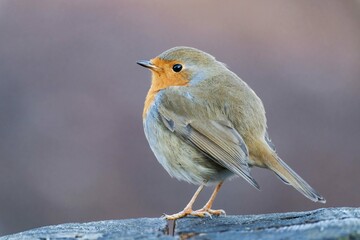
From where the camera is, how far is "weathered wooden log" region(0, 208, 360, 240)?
357 cm

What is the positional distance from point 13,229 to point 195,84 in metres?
3.40

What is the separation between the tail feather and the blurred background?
287 cm

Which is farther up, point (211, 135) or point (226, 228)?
point (211, 135)

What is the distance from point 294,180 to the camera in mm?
4668

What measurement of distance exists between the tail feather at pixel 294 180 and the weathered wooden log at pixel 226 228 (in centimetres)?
48

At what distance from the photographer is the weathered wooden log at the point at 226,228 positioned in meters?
3.57

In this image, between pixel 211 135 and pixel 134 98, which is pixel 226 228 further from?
pixel 134 98

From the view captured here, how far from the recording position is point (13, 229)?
25.9ft

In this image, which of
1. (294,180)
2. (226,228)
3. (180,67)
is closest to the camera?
Result: (226,228)

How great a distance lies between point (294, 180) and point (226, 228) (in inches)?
34.9

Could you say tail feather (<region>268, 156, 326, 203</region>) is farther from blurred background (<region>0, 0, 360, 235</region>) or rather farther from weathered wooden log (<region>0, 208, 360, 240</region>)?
blurred background (<region>0, 0, 360, 235</region>)

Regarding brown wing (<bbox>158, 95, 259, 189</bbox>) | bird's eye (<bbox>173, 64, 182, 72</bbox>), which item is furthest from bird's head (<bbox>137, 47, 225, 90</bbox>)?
brown wing (<bbox>158, 95, 259, 189</bbox>)

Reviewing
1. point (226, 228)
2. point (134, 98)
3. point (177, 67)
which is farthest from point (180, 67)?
point (134, 98)

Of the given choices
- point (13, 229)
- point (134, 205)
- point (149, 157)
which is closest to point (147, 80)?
point (149, 157)
